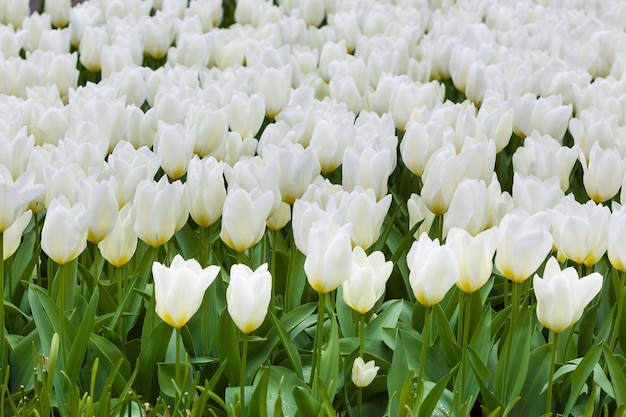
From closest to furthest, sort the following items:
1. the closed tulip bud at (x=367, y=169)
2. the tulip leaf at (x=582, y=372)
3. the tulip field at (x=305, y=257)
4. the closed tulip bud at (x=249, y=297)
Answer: the closed tulip bud at (x=249, y=297) → the tulip field at (x=305, y=257) → the tulip leaf at (x=582, y=372) → the closed tulip bud at (x=367, y=169)

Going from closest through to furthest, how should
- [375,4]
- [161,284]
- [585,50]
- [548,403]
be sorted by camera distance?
[161,284] < [548,403] < [585,50] < [375,4]

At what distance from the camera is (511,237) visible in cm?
202

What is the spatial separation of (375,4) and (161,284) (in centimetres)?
411

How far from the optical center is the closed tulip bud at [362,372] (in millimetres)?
1989

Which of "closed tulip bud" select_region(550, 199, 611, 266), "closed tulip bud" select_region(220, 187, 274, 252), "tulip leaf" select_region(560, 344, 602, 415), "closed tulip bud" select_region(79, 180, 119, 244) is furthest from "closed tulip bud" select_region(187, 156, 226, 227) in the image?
"tulip leaf" select_region(560, 344, 602, 415)

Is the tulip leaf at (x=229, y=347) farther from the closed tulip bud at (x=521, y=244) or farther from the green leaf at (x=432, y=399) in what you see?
the closed tulip bud at (x=521, y=244)

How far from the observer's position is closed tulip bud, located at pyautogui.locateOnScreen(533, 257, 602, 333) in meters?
1.92

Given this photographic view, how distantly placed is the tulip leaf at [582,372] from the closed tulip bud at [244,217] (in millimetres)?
847

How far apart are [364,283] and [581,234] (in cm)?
58

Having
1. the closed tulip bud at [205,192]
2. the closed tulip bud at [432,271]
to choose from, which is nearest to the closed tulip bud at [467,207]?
the closed tulip bud at [432,271]

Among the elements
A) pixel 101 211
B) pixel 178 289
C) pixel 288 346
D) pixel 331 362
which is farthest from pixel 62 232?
pixel 331 362

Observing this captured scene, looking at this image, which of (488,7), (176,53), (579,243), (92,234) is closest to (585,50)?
(488,7)

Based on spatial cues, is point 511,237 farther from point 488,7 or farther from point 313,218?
point 488,7

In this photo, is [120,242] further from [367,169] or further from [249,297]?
[367,169]
